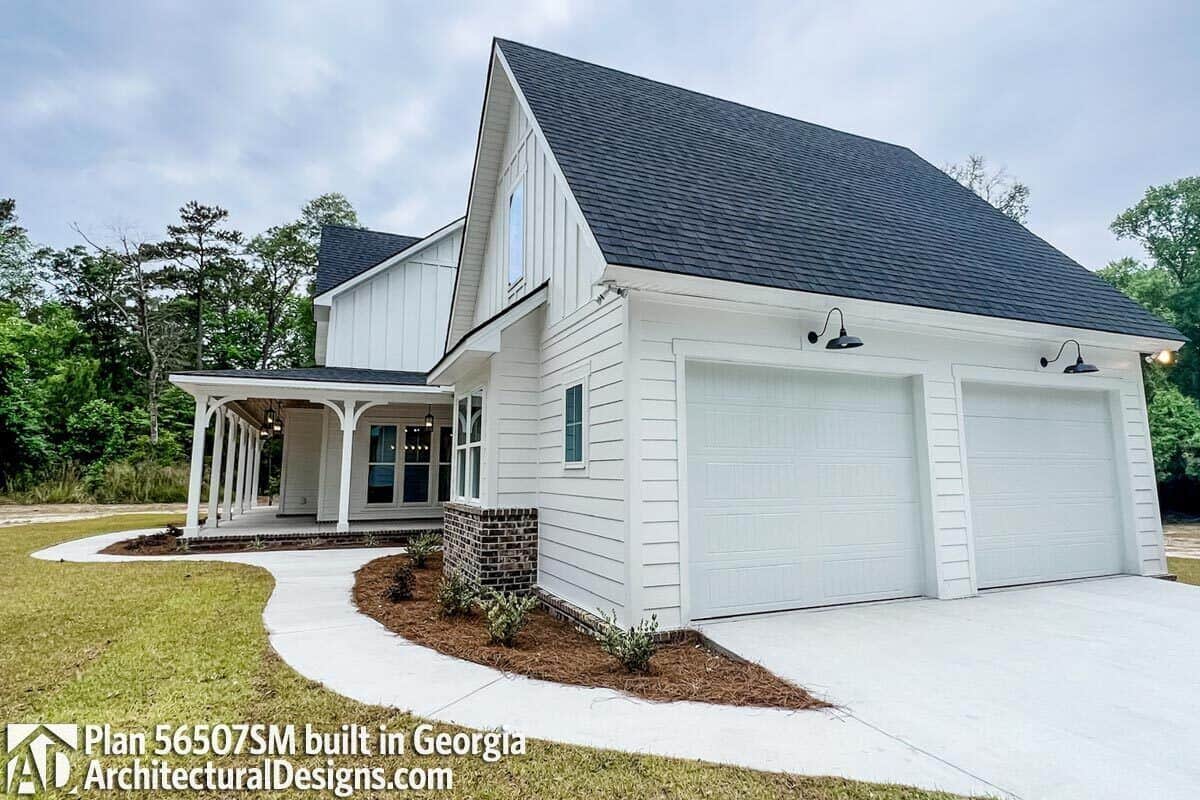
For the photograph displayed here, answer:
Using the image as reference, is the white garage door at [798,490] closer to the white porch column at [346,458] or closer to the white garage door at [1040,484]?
the white garage door at [1040,484]

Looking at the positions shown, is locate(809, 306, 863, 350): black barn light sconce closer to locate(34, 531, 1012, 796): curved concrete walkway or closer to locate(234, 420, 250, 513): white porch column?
locate(34, 531, 1012, 796): curved concrete walkway

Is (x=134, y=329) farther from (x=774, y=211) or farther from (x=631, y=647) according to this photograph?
(x=631, y=647)

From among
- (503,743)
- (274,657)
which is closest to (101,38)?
(274,657)

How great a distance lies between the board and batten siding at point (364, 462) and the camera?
13.5m

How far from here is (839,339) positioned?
5570 mm

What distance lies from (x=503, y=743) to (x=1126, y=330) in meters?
8.39

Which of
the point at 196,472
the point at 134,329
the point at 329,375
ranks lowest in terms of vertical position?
the point at 196,472

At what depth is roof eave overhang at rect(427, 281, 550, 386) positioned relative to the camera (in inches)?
252

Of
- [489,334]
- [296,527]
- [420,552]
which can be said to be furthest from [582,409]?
[296,527]

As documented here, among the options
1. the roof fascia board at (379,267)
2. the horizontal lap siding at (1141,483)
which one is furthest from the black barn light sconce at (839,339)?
the roof fascia board at (379,267)

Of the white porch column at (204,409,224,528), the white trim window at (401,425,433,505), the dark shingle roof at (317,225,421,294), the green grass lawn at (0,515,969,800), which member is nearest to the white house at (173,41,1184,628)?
the green grass lawn at (0,515,969,800)

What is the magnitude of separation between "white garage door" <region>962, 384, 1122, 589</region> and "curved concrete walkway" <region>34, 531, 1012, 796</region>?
4514 mm

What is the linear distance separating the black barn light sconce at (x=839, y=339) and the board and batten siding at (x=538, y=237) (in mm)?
2211

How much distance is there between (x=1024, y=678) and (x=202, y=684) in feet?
17.6
